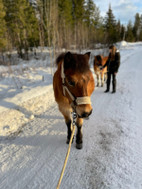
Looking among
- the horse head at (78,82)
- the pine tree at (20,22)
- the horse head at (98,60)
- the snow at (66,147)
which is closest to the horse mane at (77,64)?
the horse head at (78,82)

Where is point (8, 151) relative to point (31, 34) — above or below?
below

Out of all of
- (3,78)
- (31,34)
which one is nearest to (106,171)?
(3,78)

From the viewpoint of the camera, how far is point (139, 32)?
5772 centimetres

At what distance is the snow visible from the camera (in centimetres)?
183

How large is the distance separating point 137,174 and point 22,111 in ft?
Result: 11.4

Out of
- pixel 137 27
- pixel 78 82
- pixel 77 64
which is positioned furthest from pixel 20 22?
pixel 137 27

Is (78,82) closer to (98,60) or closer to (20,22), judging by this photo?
(98,60)

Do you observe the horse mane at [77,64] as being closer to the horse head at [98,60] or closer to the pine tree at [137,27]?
the horse head at [98,60]

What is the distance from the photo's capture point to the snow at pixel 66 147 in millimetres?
1834

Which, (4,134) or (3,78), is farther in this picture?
(3,78)

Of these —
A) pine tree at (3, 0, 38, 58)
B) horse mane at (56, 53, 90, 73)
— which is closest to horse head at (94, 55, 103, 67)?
horse mane at (56, 53, 90, 73)

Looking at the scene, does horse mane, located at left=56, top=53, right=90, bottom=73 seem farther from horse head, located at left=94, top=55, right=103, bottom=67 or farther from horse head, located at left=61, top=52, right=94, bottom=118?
horse head, located at left=94, top=55, right=103, bottom=67

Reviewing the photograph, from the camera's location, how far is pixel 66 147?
8.18 ft

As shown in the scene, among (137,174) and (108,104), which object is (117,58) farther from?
(137,174)
